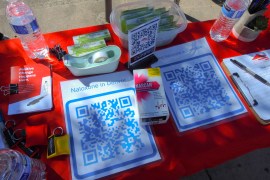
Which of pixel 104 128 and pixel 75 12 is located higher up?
pixel 104 128

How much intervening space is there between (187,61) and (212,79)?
0.40 ft

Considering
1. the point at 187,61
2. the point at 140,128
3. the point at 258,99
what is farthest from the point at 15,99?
the point at 258,99

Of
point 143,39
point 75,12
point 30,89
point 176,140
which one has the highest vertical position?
point 143,39

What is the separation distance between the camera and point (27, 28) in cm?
77

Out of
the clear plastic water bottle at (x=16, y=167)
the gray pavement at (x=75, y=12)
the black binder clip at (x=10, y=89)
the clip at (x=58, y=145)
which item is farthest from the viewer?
the gray pavement at (x=75, y=12)

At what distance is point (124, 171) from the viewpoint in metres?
0.71

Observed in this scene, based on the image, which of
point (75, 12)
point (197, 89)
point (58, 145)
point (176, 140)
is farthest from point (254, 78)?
point (75, 12)

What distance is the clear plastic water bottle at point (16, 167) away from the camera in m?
0.57

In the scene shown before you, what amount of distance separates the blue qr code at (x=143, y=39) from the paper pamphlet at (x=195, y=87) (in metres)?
0.10

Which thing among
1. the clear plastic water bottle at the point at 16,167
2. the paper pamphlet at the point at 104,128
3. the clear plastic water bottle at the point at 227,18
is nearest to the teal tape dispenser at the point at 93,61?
the paper pamphlet at the point at 104,128

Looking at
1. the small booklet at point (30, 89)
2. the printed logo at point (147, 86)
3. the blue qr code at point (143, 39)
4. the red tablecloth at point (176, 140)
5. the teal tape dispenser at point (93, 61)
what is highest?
the blue qr code at point (143, 39)

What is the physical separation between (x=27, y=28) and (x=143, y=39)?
39 cm

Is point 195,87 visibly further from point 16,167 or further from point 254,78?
point 16,167

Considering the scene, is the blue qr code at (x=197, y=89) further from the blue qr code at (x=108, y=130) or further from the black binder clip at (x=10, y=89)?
the black binder clip at (x=10, y=89)
